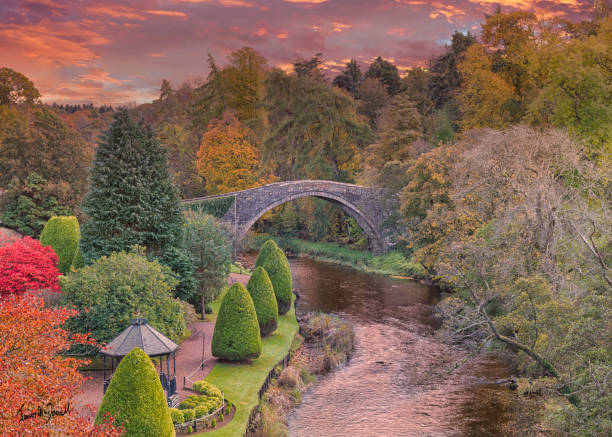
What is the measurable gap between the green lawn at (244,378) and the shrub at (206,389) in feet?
2.15

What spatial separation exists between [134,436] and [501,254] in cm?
1753

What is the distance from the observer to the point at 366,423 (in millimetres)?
20047

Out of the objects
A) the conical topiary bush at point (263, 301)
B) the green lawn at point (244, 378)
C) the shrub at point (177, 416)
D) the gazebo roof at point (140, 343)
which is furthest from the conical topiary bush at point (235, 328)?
the shrub at point (177, 416)

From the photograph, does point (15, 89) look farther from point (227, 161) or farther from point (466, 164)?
point (466, 164)

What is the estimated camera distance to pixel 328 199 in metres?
52.9

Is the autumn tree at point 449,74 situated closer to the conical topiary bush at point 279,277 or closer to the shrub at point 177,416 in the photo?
the conical topiary bush at point 279,277

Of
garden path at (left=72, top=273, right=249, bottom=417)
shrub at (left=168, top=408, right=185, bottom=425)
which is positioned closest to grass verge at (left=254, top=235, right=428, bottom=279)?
garden path at (left=72, top=273, right=249, bottom=417)

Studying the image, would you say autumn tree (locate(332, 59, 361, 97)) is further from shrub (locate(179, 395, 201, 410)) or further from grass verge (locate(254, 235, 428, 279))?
shrub (locate(179, 395, 201, 410))

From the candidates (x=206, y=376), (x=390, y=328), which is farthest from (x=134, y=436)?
(x=390, y=328)

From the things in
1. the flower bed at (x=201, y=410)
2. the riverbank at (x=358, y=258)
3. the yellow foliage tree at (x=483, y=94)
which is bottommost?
the riverbank at (x=358, y=258)

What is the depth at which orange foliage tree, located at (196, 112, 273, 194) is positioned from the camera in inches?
2190

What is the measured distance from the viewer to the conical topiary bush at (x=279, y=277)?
101ft

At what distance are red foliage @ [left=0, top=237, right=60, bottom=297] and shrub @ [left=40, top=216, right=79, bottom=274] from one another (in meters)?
4.95

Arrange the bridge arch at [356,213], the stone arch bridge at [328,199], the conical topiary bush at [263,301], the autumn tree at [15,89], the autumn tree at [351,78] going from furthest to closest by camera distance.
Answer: the autumn tree at [351,78] < the autumn tree at [15,89] < the bridge arch at [356,213] < the stone arch bridge at [328,199] < the conical topiary bush at [263,301]
